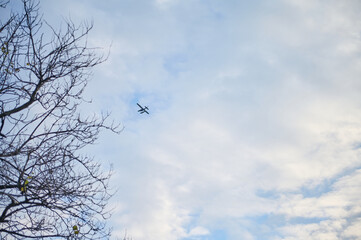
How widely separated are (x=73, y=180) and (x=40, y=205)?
749 mm

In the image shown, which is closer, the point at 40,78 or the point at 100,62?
the point at 40,78

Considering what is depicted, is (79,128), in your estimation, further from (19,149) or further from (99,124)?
(19,149)

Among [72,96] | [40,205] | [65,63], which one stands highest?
[65,63]

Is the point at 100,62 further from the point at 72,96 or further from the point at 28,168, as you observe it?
the point at 28,168

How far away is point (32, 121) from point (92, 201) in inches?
83.6

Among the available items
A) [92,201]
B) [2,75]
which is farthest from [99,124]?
[2,75]

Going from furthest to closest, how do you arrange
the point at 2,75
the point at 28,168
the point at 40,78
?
the point at 40,78 → the point at 2,75 → the point at 28,168

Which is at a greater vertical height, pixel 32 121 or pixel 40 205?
pixel 32 121

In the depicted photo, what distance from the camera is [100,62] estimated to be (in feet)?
18.6

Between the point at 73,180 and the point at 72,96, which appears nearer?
the point at 73,180

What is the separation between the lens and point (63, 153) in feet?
16.2

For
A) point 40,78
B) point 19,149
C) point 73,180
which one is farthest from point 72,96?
point 73,180

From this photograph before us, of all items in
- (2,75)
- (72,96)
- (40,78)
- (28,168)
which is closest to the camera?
(28,168)

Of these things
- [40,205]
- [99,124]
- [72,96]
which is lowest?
[40,205]
